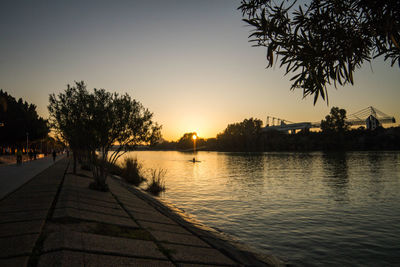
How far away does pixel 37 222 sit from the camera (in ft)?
22.3

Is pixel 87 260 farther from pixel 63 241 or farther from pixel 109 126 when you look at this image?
pixel 109 126

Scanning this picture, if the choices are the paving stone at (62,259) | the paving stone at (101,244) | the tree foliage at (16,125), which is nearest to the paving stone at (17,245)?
the paving stone at (101,244)

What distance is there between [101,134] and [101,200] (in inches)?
140

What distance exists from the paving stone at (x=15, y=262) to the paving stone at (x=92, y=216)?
104 inches

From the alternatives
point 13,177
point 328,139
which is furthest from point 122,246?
point 328,139

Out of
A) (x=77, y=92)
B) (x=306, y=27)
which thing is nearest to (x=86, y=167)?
(x=77, y=92)

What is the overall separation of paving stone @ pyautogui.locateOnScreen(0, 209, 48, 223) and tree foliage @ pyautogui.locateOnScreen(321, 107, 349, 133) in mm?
159825

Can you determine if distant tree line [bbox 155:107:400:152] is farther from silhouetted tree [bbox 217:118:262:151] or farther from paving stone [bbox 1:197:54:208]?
paving stone [bbox 1:197:54:208]

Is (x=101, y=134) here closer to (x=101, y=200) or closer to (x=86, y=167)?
(x=101, y=200)

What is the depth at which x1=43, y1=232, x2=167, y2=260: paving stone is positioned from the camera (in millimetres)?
5402

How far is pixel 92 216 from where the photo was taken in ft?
27.2

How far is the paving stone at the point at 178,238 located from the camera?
7.46 metres

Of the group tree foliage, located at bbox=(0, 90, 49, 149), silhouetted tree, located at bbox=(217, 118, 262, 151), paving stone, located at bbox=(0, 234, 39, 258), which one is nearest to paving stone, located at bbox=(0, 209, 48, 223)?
paving stone, located at bbox=(0, 234, 39, 258)

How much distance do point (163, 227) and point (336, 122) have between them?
526ft
